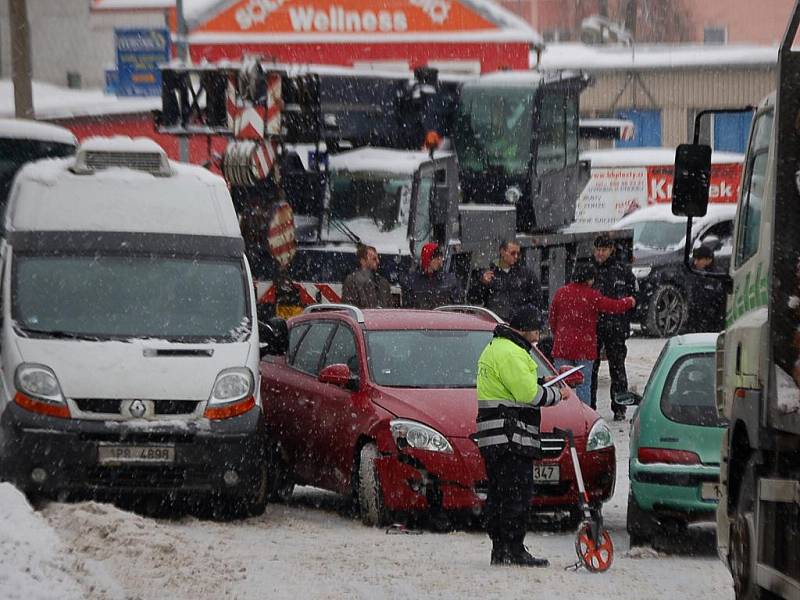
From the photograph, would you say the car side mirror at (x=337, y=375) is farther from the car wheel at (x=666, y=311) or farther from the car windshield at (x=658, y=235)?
the car windshield at (x=658, y=235)

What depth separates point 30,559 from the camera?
867 centimetres

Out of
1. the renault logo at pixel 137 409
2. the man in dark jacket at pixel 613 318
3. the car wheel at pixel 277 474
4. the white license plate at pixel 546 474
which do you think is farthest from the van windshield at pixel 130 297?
the man in dark jacket at pixel 613 318

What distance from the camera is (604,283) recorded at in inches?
717

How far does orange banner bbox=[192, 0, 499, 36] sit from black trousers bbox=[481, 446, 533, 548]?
3659 cm

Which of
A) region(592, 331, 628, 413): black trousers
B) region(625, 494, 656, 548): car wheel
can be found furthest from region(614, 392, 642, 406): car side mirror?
region(592, 331, 628, 413): black trousers

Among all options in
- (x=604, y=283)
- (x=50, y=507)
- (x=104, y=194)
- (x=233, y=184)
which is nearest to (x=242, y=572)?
(x=50, y=507)

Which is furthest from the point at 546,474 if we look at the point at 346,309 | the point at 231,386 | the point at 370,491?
the point at 346,309

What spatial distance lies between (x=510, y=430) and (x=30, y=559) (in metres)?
3.03

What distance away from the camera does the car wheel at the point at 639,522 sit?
11469mm

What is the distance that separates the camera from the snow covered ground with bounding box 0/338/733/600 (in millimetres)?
9055

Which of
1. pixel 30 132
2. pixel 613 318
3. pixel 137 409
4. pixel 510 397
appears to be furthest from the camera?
pixel 30 132

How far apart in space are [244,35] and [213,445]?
35115 mm

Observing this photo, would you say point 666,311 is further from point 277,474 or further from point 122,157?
point 122,157

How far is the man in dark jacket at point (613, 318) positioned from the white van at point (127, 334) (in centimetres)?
541
